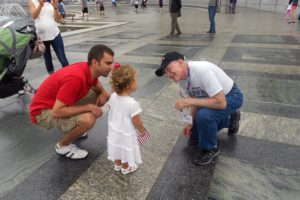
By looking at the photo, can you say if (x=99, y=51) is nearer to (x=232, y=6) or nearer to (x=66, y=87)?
(x=66, y=87)

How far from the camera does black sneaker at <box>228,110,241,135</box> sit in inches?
124

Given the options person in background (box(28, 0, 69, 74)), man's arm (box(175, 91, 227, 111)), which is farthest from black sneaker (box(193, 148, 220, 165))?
person in background (box(28, 0, 69, 74))

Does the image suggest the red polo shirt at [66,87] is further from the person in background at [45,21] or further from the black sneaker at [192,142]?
the person in background at [45,21]

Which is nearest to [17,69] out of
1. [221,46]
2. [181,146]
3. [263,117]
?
[181,146]

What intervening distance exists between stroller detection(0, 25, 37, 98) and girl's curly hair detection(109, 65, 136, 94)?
7.22ft

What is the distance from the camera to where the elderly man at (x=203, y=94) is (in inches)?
97.0

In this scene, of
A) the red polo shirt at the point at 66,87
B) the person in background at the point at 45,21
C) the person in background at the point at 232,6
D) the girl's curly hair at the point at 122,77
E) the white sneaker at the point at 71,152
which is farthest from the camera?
the person in background at the point at 232,6

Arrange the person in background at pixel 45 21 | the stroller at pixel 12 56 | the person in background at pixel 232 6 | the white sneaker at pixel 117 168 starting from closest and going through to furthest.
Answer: the white sneaker at pixel 117 168 → the stroller at pixel 12 56 → the person in background at pixel 45 21 → the person in background at pixel 232 6

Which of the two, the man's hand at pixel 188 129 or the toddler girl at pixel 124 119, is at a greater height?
the toddler girl at pixel 124 119

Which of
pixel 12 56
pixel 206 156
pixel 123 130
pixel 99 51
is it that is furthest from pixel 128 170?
pixel 12 56

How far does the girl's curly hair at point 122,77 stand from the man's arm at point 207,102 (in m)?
0.51

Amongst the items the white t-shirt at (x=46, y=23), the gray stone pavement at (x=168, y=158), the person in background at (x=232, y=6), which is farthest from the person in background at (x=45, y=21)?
the person in background at (x=232, y=6)

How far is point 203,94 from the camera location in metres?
2.73

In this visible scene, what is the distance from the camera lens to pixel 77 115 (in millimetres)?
2785
